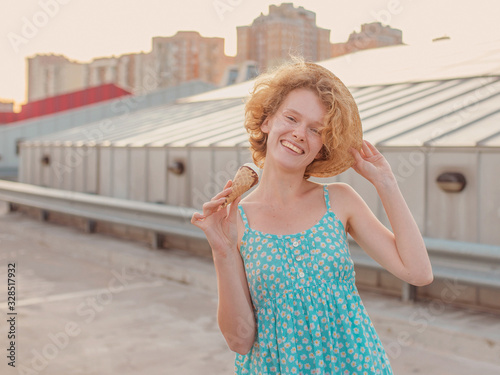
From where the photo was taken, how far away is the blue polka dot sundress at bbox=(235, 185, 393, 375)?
1.85 m

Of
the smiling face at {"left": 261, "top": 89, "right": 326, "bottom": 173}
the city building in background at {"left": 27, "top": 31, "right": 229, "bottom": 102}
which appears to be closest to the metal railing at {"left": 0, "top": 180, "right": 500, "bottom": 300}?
the smiling face at {"left": 261, "top": 89, "right": 326, "bottom": 173}

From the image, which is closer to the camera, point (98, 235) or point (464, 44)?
point (98, 235)

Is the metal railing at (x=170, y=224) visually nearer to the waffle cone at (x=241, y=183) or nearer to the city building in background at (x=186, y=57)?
the waffle cone at (x=241, y=183)

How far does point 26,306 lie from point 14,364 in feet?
6.10

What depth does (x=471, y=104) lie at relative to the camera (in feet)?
25.4

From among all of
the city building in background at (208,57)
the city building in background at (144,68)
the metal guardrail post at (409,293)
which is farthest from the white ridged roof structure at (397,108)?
the city building in background at (144,68)

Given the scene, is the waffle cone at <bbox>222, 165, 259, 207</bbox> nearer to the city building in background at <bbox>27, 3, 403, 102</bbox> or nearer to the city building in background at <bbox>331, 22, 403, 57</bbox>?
the city building in background at <bbox>27, 3, 403, 102</bbox>

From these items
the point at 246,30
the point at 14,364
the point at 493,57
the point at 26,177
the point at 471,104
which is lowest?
the point at 14,364

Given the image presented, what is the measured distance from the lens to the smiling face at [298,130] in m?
1.90

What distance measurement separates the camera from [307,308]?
1857 mm

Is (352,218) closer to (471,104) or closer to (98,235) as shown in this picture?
(471,104)

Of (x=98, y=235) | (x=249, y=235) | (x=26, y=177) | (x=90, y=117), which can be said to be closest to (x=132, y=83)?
(x=90, y=117)

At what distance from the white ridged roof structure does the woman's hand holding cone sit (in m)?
4.43

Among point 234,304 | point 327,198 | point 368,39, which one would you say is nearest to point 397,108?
point 327,198
